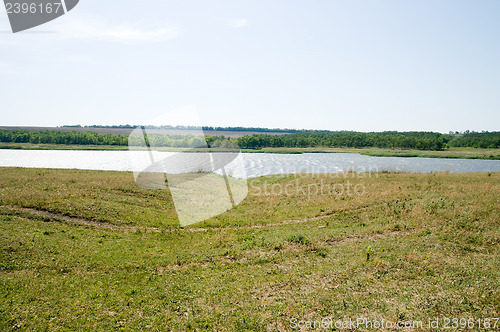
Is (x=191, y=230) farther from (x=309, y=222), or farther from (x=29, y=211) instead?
(x=29, y=211)

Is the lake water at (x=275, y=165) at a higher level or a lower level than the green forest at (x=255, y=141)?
lower

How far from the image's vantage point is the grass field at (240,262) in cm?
1051

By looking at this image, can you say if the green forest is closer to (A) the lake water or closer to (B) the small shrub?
Result: (A) the lake water

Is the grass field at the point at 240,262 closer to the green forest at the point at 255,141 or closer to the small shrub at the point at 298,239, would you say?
the small shrub at the point at 298,239

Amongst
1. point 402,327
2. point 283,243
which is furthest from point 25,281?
point 402,327

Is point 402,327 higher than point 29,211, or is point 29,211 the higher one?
point 29,211

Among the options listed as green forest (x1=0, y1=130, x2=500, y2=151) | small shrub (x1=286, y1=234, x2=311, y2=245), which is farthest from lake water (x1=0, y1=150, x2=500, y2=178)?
green forest (x1=0, y1=130, x2=500, y2=151)

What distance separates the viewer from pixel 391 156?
130 m

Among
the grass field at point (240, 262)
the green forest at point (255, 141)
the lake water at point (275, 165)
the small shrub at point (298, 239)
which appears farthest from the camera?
the green forest at point (255, 141)

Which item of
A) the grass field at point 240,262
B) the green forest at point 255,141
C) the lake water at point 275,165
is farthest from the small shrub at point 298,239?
the green forest at point 255,141

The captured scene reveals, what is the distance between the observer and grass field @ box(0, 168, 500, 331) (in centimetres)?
1051

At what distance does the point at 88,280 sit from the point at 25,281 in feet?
8.18

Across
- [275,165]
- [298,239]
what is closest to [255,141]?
[275,165]

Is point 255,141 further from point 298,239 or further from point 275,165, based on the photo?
point 298,239
